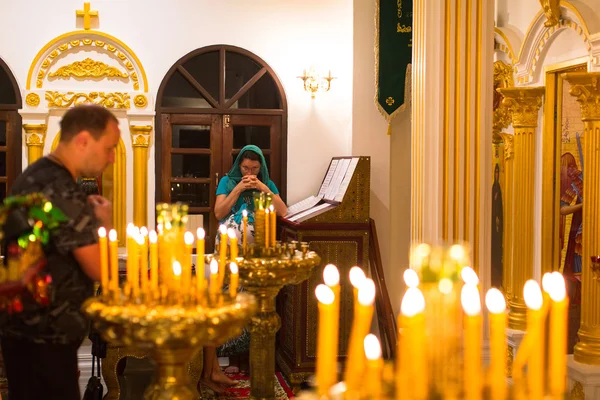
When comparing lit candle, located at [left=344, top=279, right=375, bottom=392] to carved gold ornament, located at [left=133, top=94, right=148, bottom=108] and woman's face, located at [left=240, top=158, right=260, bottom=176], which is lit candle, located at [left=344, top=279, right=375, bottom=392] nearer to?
woman's face, located at [left=240, top=158, right=260, bottom=176]

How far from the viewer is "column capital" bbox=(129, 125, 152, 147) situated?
7.97 meters

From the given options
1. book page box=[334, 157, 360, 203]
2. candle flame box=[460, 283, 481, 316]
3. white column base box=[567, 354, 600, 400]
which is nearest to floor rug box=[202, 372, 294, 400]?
book page box=[334, 157, 360, 203]

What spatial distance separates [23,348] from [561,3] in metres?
4.95

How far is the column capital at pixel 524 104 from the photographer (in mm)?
6965

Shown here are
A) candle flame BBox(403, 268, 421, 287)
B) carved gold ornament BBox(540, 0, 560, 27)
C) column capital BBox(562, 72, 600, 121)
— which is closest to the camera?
candle flame BBox(403, 268, 421, 287)

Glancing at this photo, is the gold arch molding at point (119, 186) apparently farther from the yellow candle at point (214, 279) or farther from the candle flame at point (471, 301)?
the candle flame at point (471, 301)

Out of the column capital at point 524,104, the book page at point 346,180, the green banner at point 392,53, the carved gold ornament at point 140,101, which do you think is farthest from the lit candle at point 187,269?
the carved gold ornament at point 140,101

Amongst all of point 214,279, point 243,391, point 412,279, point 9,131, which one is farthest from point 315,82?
point 412,279

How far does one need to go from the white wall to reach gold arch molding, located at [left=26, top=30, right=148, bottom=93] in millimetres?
62

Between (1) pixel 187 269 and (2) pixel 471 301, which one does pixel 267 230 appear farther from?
(2) pixel 471 301

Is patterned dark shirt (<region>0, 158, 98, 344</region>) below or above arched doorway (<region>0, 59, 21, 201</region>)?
below

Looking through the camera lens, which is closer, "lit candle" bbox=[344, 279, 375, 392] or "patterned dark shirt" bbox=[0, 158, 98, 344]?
"lit candle" bbox=[344, 279, 375, 392]

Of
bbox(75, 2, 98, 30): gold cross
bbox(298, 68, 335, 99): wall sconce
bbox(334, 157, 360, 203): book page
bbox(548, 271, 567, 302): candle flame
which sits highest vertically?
bbox(75, 2, 98, 30): gold cross

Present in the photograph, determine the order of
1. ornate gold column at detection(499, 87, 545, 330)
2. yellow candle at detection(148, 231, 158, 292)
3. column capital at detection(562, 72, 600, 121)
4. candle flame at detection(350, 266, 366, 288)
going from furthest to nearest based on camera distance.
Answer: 1. ornate gold column at detection(499, 87, 545, 330)
2. column capital at detection(562, 72, 600, 121)
3. yellow candle at detection(148, 231, 158, 292)
4. candle flame at detection(350, 266, 366, 288)
